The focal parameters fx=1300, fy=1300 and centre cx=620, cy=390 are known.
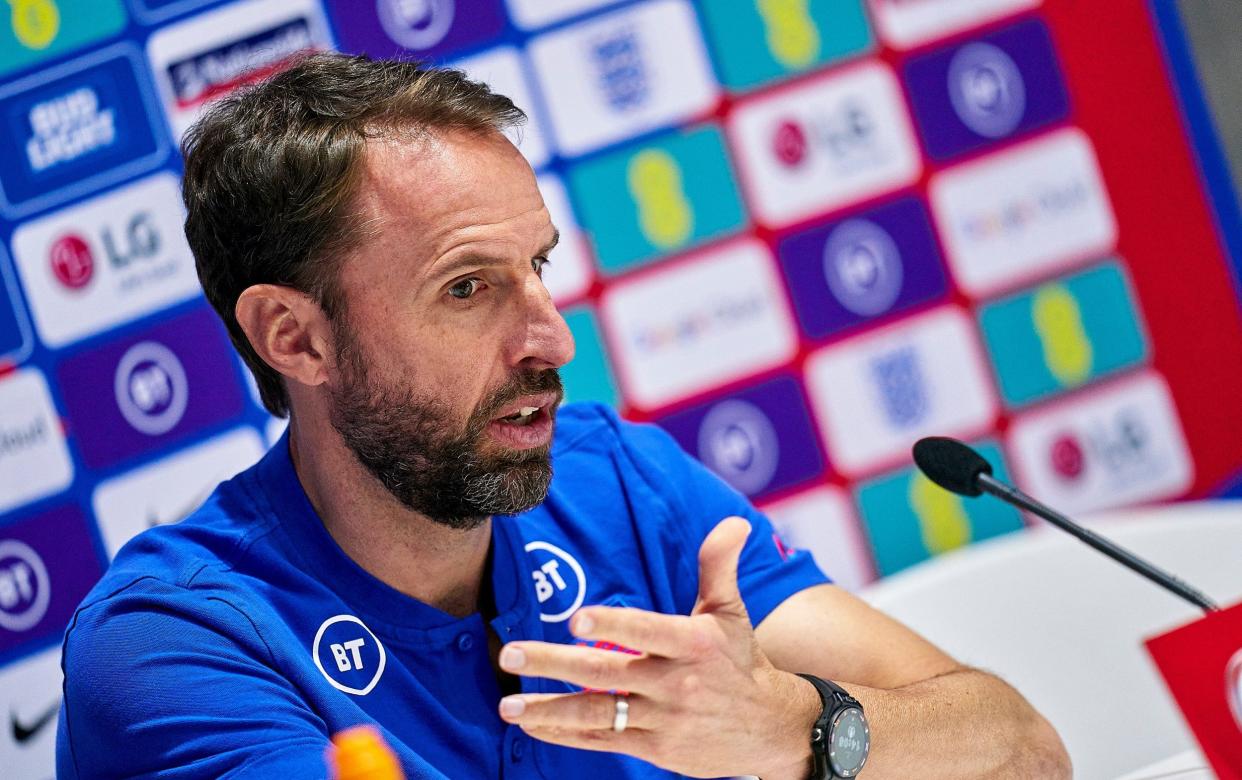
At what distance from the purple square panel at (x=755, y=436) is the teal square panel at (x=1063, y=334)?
0.42 meters

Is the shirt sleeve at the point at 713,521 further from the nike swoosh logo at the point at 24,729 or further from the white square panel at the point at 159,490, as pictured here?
the nike swoosh logo at the point at 24,729

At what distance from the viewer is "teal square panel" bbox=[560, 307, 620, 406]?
235 cm

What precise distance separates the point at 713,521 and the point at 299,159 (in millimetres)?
640

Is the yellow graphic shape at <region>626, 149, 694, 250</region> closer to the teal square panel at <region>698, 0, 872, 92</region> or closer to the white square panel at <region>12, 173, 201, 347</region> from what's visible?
the teal square panel at <region>698, 0, 872, 92</region>

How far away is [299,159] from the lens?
1311 mm

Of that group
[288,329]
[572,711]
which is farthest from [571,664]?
[288,329]

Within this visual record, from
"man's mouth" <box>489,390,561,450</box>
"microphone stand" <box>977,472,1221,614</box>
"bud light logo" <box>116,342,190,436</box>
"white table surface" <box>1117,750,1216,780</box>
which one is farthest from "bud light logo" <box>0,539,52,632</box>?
"white table surface" <box>1117,750,1216,780</box>

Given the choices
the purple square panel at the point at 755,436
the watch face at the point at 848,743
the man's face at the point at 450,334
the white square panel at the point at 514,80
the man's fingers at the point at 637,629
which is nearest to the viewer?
the man's fingers at the point at 637,629

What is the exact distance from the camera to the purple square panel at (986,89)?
2469 millimetres

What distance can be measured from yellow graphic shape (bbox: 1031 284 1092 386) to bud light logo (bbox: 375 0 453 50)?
124 centimetres

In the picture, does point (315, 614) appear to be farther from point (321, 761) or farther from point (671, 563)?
point (671, 563)

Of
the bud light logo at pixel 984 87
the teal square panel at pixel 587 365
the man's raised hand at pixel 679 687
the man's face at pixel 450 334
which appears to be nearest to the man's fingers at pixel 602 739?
the man's raised hand at pixel 679 687

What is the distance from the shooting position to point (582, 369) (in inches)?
92.7

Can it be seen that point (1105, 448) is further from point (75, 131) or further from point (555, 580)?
point (75, 131)
